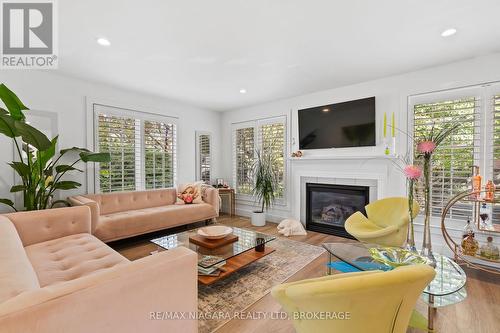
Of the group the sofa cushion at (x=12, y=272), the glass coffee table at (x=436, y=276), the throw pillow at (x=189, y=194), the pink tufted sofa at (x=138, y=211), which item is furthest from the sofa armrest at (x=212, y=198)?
the sofa cushion at (x=12, y=272)

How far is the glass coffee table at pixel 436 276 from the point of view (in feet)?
4.55

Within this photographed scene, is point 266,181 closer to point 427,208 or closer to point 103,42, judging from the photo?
point 427,208

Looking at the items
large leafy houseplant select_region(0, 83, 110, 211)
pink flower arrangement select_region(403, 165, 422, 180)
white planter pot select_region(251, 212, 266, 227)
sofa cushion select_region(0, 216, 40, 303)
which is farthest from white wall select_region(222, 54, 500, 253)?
sofa cushion select_region(0, 216, 40, 303)

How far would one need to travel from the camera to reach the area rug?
71.4 inches

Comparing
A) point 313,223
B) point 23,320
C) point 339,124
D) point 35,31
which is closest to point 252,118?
point 339,124

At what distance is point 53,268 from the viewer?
1.63 m

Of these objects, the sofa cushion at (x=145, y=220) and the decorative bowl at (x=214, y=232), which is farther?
the sofa cushion at (x=145, y=220)

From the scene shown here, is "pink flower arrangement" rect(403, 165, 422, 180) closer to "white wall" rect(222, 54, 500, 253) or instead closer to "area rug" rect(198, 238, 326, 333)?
"area rug" rect(198, 238, 326, 333)

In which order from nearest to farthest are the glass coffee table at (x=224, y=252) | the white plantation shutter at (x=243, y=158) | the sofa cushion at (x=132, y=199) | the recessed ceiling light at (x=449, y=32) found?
1. the glass coffee table at (x=224, y=252)
2. the recessed ceiling light at (x=449, y=32)
3. the sofa cushion at (x=132, y=199)
4. the white plantation shutter at (x=243, y=158)

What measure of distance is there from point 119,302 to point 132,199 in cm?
316

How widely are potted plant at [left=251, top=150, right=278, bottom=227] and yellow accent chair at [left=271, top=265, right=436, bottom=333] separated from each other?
3284mm

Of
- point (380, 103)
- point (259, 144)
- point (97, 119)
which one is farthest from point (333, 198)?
point (97, 119)

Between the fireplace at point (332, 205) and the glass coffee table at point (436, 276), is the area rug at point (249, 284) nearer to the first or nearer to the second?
the glass coffee table at point (436, 276)

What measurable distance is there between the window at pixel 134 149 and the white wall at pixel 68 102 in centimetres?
17
